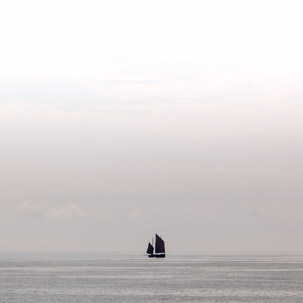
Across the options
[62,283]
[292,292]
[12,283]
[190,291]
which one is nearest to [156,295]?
[190,291]

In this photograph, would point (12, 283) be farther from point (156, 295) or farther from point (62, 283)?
point (156, 295)

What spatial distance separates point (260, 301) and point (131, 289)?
30.3 m

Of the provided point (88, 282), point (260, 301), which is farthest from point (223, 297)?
point (88, 282)

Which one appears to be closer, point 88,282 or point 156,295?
Answer: point 156,295

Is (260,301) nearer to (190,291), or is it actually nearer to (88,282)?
(190,291)

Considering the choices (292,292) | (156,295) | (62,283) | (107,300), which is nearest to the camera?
(107,300)

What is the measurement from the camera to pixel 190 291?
407ft

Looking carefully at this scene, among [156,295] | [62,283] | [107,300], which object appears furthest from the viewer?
[62,283]

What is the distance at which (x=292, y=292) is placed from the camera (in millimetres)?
124062

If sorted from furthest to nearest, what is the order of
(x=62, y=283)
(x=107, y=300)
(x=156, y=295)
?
1. (x=62, y=283)
2. (x=156, y=295)
3. (x=107, y=300)

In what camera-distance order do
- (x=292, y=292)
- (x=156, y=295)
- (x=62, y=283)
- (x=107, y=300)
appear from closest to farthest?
(x=107, y=300) → (x=156, y=295) → (x=292, y=292) → (x=62, y=283)

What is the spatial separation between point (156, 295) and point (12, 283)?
143 ft

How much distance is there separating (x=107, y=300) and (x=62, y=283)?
4017cm

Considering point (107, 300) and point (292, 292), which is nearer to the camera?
→ point (107, 300)
